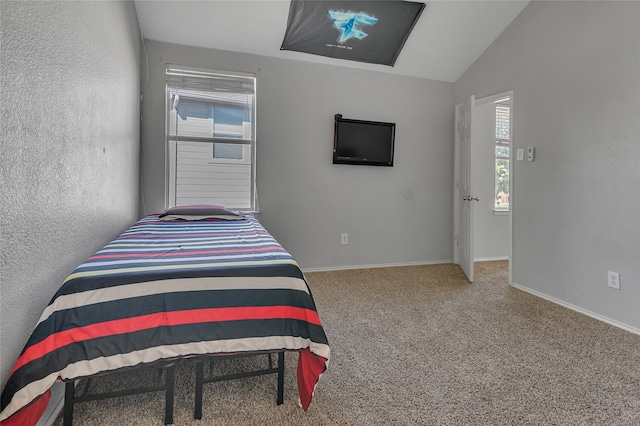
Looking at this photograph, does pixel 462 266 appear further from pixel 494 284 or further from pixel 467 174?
pixel 467 174

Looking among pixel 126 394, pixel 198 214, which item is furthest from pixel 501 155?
pixel 126 394

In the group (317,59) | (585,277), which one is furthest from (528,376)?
(317,59)

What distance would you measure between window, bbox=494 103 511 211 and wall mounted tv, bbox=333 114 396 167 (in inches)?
65.8

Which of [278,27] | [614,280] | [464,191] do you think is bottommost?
[614,280]

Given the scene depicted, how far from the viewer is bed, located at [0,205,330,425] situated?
3.21 ft

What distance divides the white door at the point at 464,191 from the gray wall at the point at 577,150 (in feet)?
1.28

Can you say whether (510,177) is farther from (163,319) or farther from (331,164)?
(163,319)

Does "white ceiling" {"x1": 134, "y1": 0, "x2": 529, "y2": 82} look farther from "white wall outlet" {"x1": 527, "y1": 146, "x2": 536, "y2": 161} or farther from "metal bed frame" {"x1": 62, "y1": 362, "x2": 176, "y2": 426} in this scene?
"metal bed frame" {"x1": 62, "y1": 362, "x2": 176, "y2": 426}

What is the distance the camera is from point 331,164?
11.7 feet

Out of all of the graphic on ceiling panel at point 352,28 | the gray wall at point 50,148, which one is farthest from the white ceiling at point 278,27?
the gray wall at point 50,148

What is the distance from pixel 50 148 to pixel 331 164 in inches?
106

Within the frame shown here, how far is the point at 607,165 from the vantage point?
7.65ft

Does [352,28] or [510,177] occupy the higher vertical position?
[352,28]

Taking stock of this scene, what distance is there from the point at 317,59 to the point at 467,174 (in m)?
2.06
